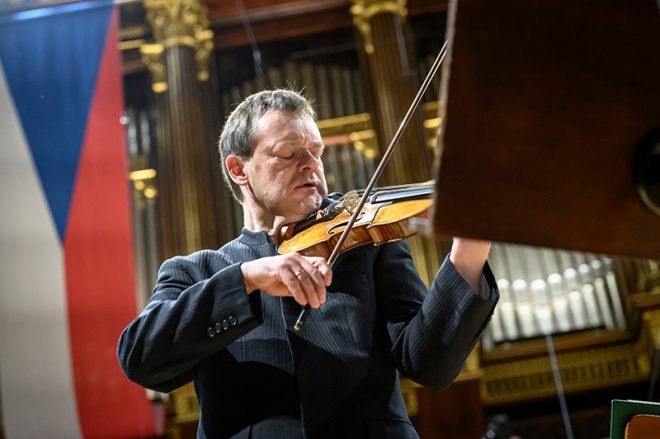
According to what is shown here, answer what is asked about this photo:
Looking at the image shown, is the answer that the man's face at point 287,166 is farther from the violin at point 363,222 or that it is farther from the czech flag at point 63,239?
the czech flag at point 63,239

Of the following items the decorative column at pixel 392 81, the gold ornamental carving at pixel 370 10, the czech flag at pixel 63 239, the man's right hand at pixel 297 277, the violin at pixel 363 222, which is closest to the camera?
the man's right hand at pixel 297 277

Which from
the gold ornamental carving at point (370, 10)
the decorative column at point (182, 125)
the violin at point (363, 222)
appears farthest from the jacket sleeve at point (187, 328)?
the gold ornamental carving at point (370, 10)

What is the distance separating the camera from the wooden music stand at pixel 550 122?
2.09 feet

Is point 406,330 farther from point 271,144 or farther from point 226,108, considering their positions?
point 226,108

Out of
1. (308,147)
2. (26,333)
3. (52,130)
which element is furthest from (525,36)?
(52,130)

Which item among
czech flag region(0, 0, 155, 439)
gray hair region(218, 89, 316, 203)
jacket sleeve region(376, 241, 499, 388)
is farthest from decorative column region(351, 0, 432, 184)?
jacket sleeve region(376, 241, 499, 388)

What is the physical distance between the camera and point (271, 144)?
1.46 meters

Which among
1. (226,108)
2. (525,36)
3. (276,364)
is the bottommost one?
(276,364)

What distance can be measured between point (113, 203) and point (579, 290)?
2.62 meters

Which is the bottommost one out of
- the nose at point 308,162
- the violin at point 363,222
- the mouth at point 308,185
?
the violin at point 363,222

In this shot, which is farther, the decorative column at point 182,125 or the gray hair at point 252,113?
the decorative column at point 182,125

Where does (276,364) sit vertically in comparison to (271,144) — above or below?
below

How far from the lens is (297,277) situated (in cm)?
107

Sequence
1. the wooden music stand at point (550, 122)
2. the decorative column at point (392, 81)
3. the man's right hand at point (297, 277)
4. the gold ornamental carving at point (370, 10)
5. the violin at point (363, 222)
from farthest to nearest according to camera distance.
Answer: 1. the gold ornamental carving at point (370, 10)
2. the decorative column at point (392, 81)
3. the violin at point (363, 222)
4. the man's right hand at point (297, 277)
5. the wooden music stand at point (550, 122)
